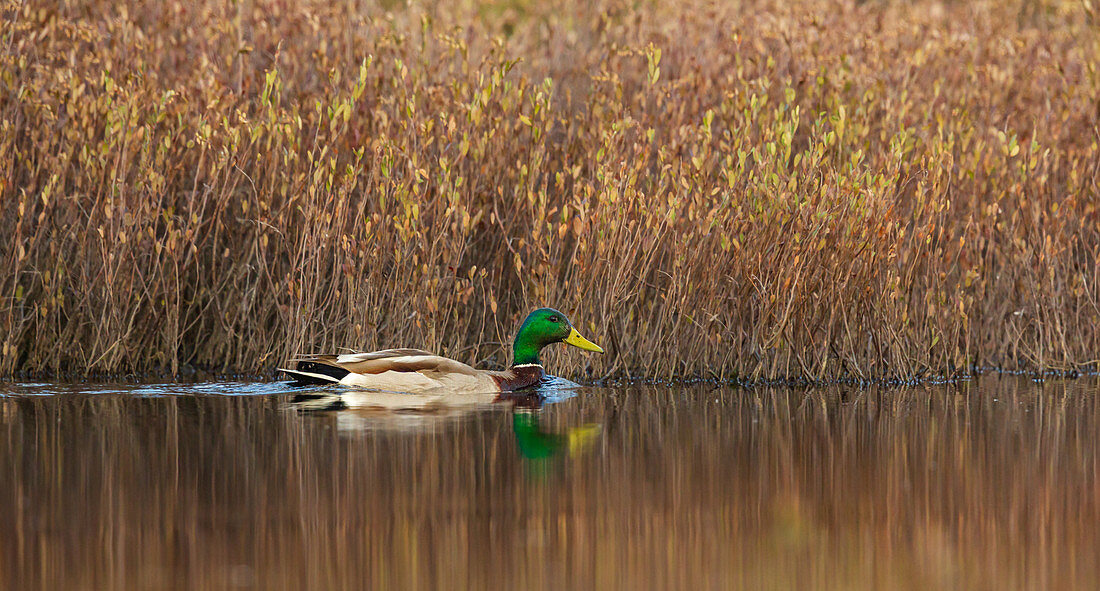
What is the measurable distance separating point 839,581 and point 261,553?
2.08 m

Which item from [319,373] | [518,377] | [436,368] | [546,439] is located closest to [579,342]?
[518,377]

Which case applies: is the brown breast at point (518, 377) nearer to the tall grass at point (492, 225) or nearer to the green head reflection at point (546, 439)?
the tall grass at point (492, 225)

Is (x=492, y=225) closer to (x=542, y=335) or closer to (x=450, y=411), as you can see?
(x=542, y=335)

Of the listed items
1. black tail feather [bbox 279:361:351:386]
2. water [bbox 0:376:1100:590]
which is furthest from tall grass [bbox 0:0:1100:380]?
water [bbox 0:376:1100:590]

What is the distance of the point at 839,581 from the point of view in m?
5.28

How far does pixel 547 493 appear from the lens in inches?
269

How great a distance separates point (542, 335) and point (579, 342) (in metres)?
0.28

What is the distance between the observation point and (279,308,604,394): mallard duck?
10.5 metres

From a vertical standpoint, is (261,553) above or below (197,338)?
below

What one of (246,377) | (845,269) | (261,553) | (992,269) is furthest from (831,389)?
(261,553)

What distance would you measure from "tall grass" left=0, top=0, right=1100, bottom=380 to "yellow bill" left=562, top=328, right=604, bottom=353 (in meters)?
0.51

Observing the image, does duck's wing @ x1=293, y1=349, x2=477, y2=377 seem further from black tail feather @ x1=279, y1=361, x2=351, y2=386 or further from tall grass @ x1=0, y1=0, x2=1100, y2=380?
tall grass @ x1=0, y1=0, x2=1100, y2=380

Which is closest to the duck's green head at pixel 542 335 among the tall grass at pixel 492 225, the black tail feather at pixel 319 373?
the tall grass at pixel 492 225

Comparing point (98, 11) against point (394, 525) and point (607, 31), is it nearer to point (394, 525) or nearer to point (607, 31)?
point (607, 31)
